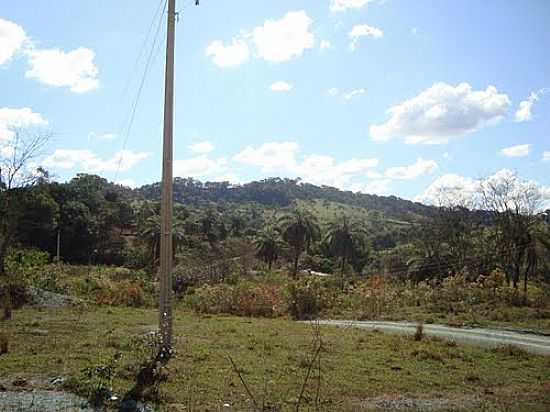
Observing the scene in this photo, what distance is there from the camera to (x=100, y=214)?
71.8 metres

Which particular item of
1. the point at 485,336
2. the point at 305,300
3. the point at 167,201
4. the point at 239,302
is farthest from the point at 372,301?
the point at 167,201

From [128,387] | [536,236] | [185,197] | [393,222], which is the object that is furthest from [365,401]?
[185,197]

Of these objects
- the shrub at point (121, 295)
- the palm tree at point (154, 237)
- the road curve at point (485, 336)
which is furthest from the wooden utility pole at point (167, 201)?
the palm tree at point (154, 237)

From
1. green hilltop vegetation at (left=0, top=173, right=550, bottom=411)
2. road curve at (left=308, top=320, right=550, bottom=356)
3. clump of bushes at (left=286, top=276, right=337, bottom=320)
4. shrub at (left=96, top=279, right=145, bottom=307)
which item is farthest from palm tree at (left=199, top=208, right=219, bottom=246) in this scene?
road curve at (left=308, top=320, right=550, bottom=356)

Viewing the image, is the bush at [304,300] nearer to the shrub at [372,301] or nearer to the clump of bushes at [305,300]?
the clump of bushes at [305,300]

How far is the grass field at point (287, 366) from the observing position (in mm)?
8523

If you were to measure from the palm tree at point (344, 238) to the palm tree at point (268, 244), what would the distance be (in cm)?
623

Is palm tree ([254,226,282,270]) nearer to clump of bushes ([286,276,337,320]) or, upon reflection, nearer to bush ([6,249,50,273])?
clump of bushes ([286,276,337,320])

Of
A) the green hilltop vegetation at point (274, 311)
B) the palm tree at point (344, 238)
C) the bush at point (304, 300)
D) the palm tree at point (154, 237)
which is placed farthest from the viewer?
the palm tree at point (344, 238)

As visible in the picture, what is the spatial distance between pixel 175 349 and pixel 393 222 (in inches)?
4471

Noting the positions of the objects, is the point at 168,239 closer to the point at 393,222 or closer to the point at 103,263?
the point at 103,263

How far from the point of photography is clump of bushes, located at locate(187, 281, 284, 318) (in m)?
26.3

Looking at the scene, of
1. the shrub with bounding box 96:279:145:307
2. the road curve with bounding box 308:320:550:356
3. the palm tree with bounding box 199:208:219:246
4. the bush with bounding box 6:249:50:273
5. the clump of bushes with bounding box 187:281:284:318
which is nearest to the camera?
the road curve with bounding box 308:320:550:356

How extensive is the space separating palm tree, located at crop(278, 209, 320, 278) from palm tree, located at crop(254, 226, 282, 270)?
5.92 ft
